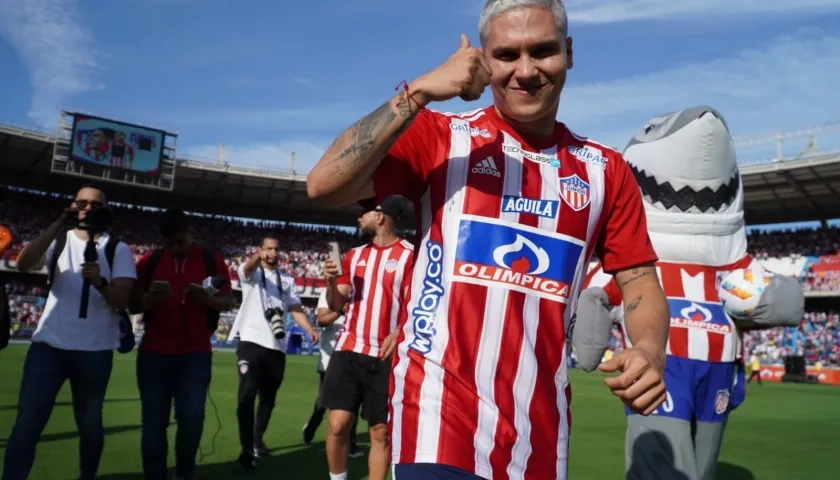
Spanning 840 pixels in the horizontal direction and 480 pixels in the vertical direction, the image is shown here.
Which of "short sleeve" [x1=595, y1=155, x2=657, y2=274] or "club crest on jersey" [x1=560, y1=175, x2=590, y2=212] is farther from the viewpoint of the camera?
"short sleeve" [x1=595, y1=155, x2=657, y2=274]

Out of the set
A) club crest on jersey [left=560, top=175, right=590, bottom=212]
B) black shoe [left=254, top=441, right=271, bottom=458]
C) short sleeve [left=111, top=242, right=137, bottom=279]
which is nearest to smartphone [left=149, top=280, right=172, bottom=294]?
short sleeve [left=111, top=242, right=137, bottom=279]

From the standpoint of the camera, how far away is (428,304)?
2.13 meters

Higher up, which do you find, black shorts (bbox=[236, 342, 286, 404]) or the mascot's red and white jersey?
the mascot's red and white jersey

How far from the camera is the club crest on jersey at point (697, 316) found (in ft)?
13.8

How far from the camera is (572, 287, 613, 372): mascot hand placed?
3928 millimetres

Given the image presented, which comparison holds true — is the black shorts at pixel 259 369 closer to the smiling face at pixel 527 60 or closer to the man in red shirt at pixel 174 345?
the man in red shirt at pixel 174 345

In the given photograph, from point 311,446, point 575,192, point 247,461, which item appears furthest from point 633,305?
point 311,446

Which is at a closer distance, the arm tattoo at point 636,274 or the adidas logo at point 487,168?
the adidas logo at point 487,168

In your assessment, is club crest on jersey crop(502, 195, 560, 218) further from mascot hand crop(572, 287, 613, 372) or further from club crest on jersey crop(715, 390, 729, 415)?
club crest on jersey crop(715, 390, 729, 415)

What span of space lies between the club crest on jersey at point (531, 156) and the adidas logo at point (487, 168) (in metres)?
0.07

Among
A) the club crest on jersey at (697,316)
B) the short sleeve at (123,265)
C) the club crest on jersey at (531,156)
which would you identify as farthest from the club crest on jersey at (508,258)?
the short sleeve at (123,265)

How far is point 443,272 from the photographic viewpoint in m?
2.13

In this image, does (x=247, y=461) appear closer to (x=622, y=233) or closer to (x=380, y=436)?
(x=380, y=436)

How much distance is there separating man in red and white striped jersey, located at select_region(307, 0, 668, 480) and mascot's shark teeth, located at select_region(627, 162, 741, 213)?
7.82ft
